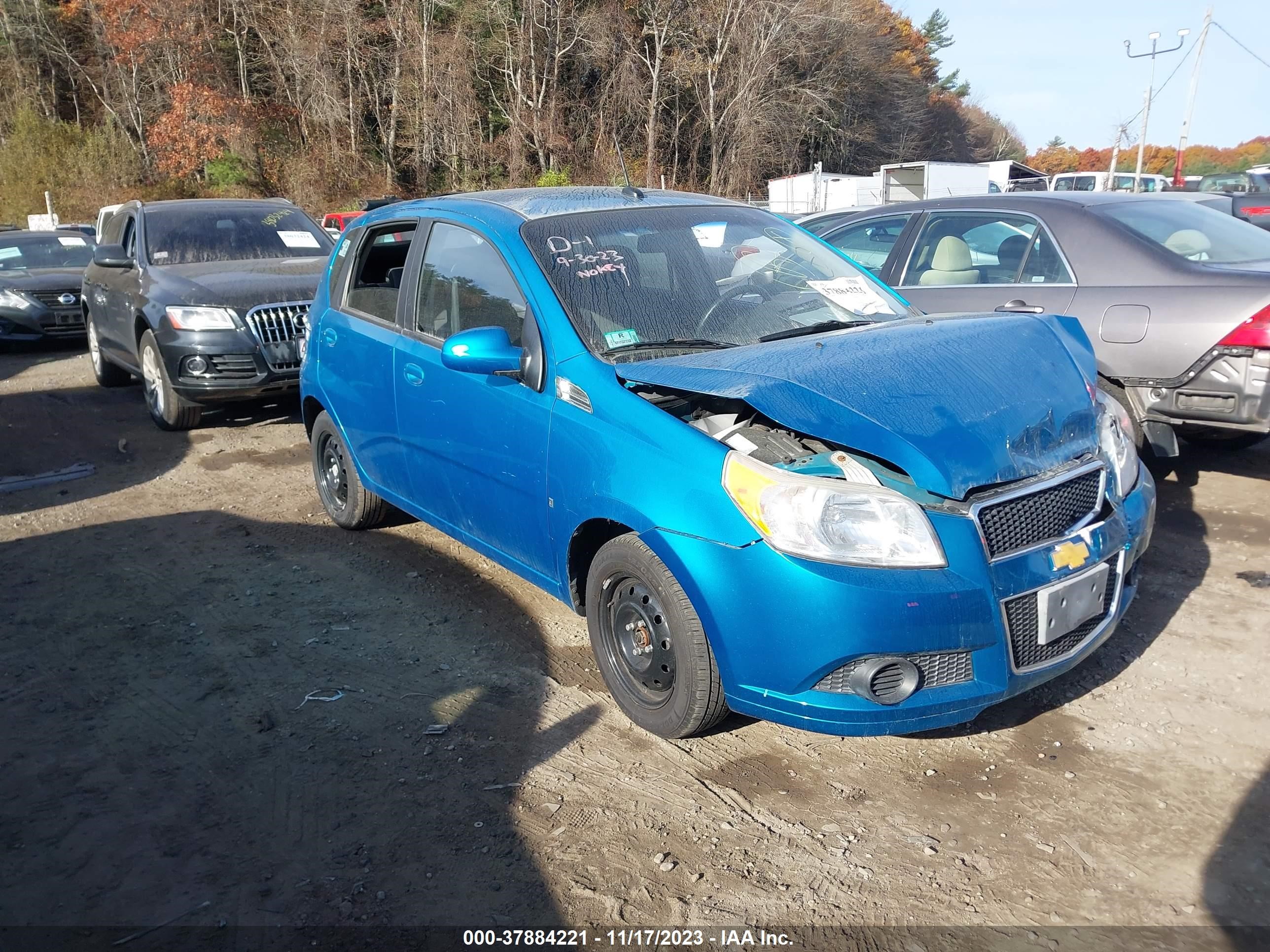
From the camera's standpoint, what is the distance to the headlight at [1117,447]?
137 inches

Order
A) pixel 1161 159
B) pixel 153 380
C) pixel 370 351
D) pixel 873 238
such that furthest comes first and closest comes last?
pixel 1161 159, pixel 153 380, pixel 873 238, pixel 370 351

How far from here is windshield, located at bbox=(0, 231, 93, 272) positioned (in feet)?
46.3

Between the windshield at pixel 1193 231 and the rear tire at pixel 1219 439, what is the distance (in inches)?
38.6

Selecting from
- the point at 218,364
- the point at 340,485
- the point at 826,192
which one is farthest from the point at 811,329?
the point at 826,192

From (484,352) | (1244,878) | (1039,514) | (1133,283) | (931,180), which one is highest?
(931,180)

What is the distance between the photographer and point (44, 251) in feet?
47.1

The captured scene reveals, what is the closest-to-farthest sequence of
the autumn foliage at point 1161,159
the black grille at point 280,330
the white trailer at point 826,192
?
the black grille at point 280,330
the white trailer at point 826,192
the autumn foliage at point 1161,159

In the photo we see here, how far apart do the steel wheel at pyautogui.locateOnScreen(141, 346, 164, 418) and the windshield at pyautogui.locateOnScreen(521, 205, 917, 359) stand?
5.36 meters

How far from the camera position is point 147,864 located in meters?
2.86

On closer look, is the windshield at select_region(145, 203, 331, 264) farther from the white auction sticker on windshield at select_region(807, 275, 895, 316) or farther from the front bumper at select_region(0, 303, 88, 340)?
the white auction sticker on windshield at select_region(807, 275, 895, 316)

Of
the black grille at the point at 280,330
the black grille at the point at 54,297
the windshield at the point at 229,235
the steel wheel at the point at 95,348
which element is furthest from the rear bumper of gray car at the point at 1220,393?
the black grille at the point at 54,297

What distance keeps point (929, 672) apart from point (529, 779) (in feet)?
4.39

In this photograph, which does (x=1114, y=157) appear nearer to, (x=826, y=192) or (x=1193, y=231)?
(x=826, y=192)

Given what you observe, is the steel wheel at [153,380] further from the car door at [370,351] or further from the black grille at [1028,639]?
the black grille at [1028,639]
